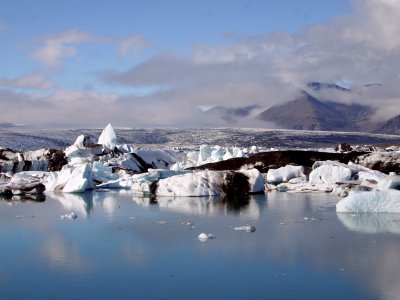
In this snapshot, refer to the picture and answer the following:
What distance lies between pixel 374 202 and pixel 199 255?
6170 millimetres

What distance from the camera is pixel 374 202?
13.8 meters

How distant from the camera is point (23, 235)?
11.5 metres

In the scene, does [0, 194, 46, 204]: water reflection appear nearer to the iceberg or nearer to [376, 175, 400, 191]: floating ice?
the iceberg

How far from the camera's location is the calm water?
24.1 ft

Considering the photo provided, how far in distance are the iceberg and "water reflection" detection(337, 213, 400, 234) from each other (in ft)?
0.87

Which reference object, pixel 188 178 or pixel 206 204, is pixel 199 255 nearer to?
pixel 206 204

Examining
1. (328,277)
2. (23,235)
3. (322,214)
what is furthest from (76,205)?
(328,277)

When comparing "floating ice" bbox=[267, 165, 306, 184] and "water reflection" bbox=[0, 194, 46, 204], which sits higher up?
"floating ice" bbox=[267, 165, 306, 184]

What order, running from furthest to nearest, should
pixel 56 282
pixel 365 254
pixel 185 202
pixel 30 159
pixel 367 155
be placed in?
1. pixel 30 159
2. pixel 367 155
3. pixel 185 202
4. pixel 365 254
5. pixel 56 282

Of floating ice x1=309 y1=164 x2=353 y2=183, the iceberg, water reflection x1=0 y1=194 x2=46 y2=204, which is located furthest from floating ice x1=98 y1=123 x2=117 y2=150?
the iceberg

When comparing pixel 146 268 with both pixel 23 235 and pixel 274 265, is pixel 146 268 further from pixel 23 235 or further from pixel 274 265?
pixel 23 235

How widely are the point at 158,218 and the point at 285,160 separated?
1370 centimetres

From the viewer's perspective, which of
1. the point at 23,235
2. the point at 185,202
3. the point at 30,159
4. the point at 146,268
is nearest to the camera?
the point at 146,268

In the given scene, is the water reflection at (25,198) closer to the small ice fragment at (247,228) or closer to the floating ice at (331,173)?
the small ice fragment at (247,228)
